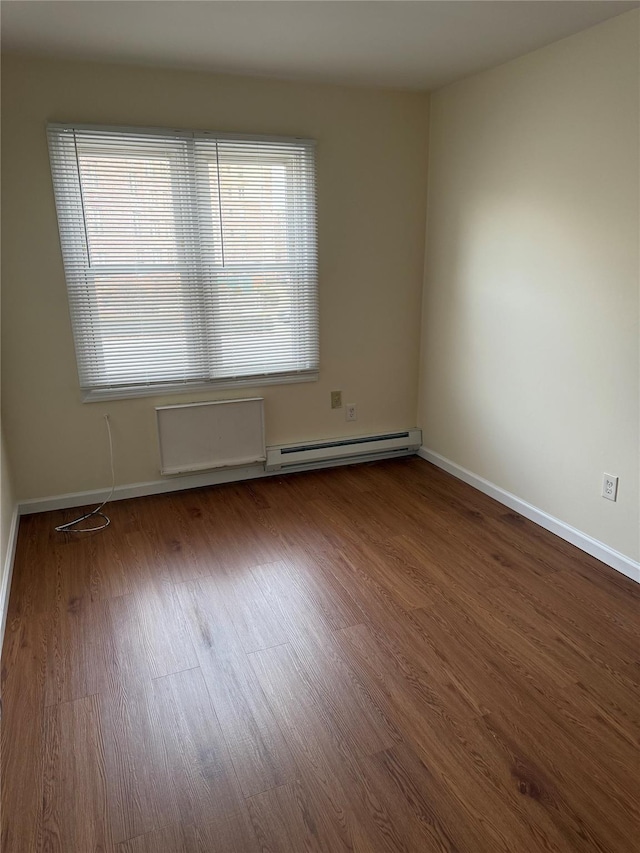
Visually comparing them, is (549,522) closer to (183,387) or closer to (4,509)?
(183,387)

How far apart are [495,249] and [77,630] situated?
9.26 ft

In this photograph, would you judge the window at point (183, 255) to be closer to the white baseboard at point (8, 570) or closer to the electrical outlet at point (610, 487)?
the white baseboard at point (8, 570)

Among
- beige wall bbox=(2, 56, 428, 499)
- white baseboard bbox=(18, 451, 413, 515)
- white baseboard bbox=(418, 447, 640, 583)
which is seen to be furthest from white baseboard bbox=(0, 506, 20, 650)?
white baseboard bbox=(418, 447, 640, 583)

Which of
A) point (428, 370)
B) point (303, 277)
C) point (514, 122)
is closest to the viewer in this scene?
point (514, 122)

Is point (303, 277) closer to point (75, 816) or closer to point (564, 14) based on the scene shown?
point (564, 14)

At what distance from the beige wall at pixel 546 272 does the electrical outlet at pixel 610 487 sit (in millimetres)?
32

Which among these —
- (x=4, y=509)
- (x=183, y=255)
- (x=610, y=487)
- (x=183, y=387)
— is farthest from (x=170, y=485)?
(x=610, y=487)

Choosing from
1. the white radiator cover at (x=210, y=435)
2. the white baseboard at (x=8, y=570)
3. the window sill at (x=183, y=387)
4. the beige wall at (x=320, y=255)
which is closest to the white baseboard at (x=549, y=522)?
the beige wall at (x=320, y=255)

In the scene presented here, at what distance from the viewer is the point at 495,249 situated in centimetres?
316

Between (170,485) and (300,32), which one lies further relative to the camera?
(170,485)

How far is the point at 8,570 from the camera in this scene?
2.55 metres

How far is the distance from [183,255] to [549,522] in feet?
8.23

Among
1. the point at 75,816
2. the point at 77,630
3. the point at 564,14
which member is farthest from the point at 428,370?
the point at 75,816

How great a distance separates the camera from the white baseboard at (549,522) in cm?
259
